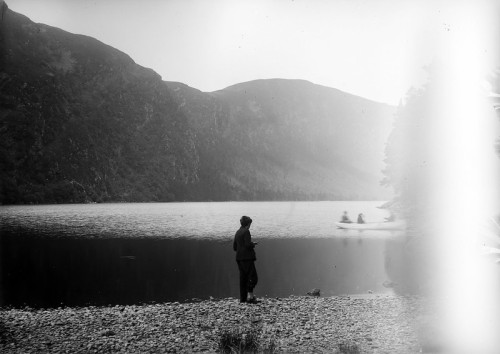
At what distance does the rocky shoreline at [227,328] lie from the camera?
11648 mm

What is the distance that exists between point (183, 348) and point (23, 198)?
6956 inches

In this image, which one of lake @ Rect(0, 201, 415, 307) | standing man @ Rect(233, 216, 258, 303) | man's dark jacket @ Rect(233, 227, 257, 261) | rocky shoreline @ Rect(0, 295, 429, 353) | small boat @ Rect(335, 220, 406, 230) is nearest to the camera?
rocky shoreline @ Rect(0, 295, 429, 353)

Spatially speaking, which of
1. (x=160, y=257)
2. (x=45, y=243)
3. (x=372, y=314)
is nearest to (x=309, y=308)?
(x=372, y=314)

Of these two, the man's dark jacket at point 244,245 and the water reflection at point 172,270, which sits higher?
the man's dark jacket at point 244,245

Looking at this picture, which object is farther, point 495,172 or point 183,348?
point 183,348

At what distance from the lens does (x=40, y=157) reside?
6934 inches

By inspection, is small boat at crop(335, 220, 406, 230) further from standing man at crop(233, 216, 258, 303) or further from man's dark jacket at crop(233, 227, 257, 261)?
man's dark jacket at crop(233, 227, 257, 261)

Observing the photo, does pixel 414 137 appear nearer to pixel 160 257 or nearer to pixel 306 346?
pixel 306 346

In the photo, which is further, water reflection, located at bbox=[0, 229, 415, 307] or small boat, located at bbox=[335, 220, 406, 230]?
small boat, located at bbox=[335, 220, 406, 230]

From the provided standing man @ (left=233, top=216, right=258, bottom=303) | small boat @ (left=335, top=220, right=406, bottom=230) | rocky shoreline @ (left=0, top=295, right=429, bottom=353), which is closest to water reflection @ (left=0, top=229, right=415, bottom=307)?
rocky shoreline @ (left=0, top=295, right=429, bottom=353)

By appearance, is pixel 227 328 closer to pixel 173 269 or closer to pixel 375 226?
pixel 173 269

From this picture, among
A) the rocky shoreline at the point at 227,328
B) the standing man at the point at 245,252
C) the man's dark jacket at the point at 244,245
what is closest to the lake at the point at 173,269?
the rocky shoreline at the point at 227,328

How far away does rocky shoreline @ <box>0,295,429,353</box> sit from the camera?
38.2 feet

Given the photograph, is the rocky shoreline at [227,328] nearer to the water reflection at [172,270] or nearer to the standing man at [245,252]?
the standing man at [245,252]
